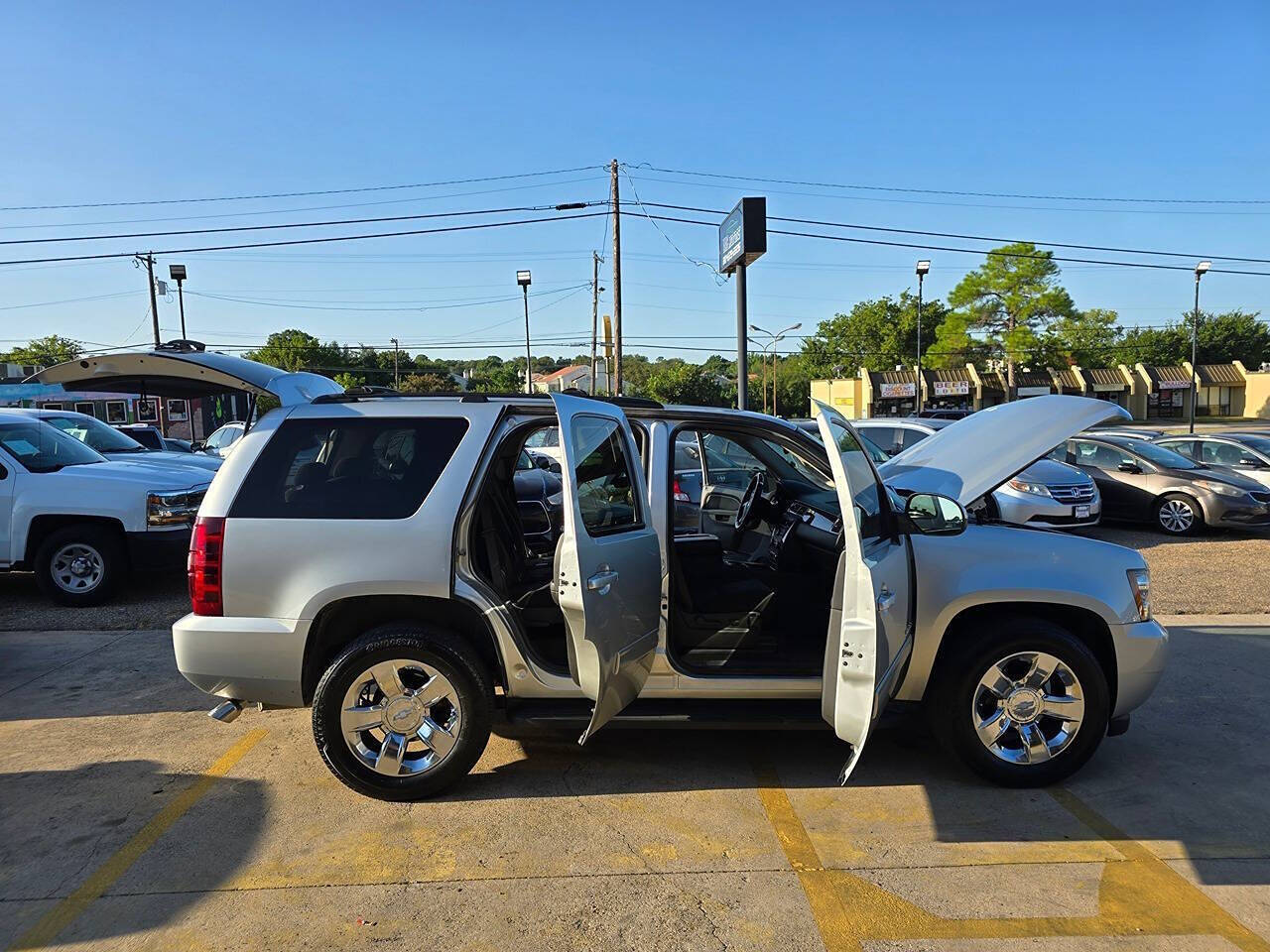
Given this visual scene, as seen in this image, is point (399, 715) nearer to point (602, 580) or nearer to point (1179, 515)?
point (602, 580)

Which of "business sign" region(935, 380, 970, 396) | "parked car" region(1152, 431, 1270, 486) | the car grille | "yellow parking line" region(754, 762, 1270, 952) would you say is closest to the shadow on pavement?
"yellow parking line" region(754, 762, 1270, 952)

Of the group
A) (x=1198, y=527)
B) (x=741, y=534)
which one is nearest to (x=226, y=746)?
(x=741, y=534)

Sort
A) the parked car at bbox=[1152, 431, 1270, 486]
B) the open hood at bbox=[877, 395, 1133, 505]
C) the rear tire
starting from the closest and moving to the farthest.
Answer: the open hood at bbox=[877, 395, 1133, 505]
the rear tire
the parked car at bbox=[1152, 431, 1270, 486]

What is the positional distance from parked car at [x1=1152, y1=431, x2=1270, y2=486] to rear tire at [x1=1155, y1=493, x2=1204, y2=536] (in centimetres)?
131

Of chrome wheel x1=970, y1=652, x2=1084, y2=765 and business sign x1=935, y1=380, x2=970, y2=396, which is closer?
chrome wheel x1=970, y1=652, x2=1084, y2=765

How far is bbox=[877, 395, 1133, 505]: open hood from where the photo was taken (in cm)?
411

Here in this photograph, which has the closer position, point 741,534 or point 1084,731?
point 1084,731

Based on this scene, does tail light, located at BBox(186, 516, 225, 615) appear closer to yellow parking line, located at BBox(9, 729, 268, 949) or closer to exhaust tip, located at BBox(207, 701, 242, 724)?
exhaust tip, located at BBox(207, 701, 242, 724)

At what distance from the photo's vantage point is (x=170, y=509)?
300 inches

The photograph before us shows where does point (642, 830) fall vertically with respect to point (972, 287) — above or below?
below

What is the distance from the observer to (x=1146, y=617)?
3.97 m

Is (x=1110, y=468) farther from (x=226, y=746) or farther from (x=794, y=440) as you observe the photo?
(x=226, y=746)

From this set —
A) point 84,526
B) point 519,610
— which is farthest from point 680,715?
point 84,526

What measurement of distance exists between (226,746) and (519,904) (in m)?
2.34
